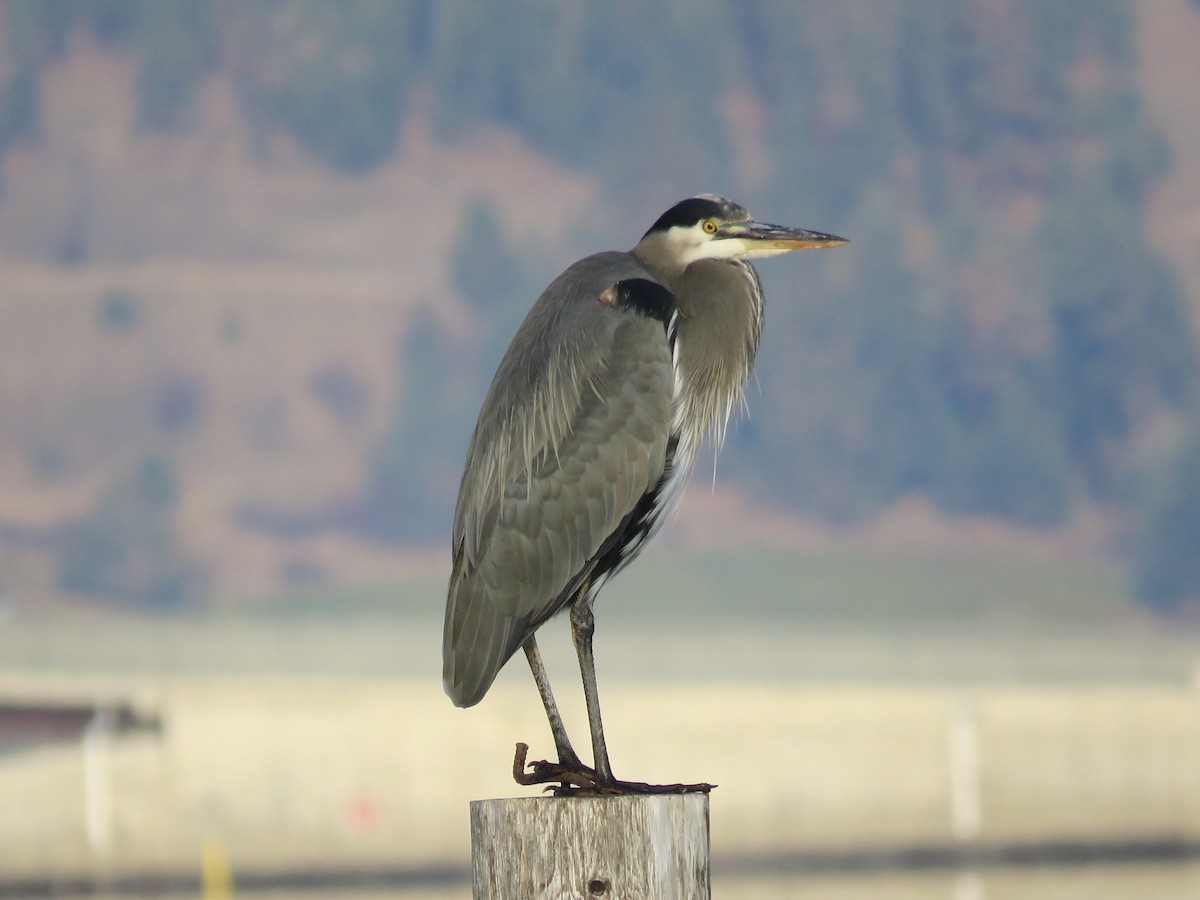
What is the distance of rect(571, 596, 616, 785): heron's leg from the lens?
4.54 meters

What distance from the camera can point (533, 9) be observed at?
294ft

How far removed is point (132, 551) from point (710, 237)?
63.5 meters

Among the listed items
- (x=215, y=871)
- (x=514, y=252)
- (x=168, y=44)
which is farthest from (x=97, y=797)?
(x=168, y=44)

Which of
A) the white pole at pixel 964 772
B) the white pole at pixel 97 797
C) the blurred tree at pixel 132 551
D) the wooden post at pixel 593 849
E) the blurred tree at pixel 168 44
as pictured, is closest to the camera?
the wooden post at pixel 593 849

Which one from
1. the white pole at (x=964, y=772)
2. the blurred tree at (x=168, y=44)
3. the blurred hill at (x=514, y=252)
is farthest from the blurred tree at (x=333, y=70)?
the white pole at (x=964, y=772)

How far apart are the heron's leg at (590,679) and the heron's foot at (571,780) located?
25mm

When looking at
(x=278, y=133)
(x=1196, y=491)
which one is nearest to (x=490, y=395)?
(x=1196, y=491)

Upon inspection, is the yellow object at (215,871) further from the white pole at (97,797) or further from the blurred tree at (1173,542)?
the blurred tree at (1173,542)

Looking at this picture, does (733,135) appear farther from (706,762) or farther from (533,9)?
(706,762)

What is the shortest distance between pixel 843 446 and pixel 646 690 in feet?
152

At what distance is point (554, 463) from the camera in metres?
4.74

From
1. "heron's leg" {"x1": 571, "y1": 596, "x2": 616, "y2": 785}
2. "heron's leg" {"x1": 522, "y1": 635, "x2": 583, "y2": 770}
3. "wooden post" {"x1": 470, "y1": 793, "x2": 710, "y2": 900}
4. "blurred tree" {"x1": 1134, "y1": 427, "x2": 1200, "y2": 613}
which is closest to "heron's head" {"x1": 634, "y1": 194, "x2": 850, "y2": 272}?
"heron's leg" {"x1": 571, "y1": 596, "x2": 616, "y2": 785}

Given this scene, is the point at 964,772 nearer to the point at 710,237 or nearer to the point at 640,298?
the point at 710,237

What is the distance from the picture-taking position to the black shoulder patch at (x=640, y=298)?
477 centimetres
